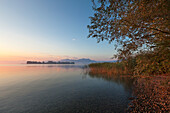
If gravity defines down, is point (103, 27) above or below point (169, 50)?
above

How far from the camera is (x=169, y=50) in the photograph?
204 inches

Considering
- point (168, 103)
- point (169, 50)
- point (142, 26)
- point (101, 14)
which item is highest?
point (101, 14)

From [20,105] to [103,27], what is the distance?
8.09 meters

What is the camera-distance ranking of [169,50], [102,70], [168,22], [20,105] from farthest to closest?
[102,70]
[20,105]
[169,50]
[168,22]

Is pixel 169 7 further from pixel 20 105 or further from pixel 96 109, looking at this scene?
pixel 20 105

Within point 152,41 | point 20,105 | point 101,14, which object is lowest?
point 20,105

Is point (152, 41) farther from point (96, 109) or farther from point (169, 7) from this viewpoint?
point (96, 109)

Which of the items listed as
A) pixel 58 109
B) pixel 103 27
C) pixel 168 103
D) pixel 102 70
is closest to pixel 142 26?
pixel 103 27

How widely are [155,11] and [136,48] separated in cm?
233

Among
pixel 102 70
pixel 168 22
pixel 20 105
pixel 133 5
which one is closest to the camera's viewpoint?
pixel 168 22

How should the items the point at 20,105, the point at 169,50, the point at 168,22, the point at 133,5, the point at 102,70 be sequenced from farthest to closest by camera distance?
the point at 102,70 < the point at 20,105 < the point at 169,50 < the point at 133,5 < the point at 168,22

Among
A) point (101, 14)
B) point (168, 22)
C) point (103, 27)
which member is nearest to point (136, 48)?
point (168, 22)

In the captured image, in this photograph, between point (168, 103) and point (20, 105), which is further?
point (20, 105)

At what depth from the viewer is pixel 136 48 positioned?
206 inches
